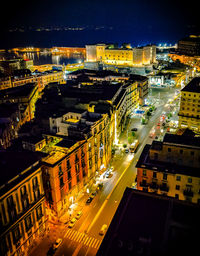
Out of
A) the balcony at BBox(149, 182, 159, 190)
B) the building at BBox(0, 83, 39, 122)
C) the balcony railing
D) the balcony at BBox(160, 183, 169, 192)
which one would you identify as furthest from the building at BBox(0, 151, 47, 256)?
the building at BBox(0, 83, 39, 122)

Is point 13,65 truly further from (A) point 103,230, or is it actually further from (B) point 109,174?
(A) point 103,230

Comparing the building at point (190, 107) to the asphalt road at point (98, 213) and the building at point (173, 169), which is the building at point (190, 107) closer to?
the asphalt road at point (98, 213)

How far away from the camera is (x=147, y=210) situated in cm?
3192

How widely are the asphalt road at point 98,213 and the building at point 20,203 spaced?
5.75 metres

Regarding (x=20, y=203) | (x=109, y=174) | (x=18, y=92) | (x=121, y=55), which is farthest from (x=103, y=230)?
(x=121, y=55)

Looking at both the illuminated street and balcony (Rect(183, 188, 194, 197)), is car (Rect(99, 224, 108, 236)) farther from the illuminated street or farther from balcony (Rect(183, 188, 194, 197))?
balcony (Rect(183, 188, 194, 197))

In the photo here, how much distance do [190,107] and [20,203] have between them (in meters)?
65.5

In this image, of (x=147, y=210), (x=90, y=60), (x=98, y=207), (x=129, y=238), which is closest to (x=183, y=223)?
(x=147, y=210)

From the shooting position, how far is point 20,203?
37312 mm

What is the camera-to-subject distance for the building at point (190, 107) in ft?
264

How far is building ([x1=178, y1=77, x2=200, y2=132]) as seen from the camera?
80.6m

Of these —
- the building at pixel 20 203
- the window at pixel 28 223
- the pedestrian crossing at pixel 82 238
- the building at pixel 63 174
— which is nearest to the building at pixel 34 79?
the building at pixel 63 174

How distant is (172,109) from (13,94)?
67715mm

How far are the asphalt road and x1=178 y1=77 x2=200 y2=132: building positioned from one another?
79.3 feet
